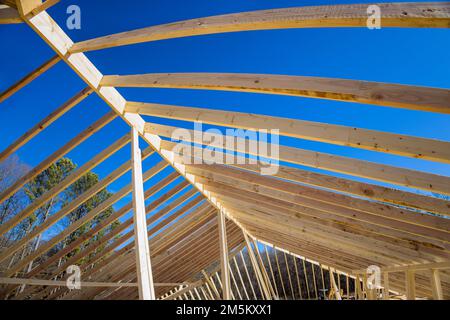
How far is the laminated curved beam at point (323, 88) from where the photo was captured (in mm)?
1792

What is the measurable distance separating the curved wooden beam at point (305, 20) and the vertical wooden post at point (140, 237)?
1.75 meters

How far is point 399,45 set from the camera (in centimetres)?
467

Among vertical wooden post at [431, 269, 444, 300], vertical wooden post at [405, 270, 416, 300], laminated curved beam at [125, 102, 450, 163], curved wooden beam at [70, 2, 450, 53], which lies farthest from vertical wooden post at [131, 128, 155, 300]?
vertical wooden post at [405, 270, 416, 300]

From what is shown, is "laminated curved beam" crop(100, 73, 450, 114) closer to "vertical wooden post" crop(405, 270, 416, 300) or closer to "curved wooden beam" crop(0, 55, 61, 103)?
"curved wooden beam" crop(0, 55, 61, 103)

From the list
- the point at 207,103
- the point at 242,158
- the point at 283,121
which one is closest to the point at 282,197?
the point at 242,158

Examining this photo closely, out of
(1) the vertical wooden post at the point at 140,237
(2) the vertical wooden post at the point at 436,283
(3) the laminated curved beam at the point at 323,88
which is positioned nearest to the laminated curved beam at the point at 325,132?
(3) the laminated curved beam at the point at 323,88

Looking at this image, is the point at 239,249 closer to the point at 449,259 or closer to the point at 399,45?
the point at 449,259

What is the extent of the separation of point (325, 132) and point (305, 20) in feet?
4.24

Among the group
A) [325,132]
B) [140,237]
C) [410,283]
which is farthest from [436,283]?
[140,237]

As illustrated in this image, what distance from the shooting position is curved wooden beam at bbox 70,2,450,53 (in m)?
1.34

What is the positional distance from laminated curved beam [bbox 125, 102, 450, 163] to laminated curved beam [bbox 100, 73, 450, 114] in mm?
571

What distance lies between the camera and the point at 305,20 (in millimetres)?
1574

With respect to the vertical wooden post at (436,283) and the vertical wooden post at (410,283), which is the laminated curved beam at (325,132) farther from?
the vertical wooden post at (410,283)
